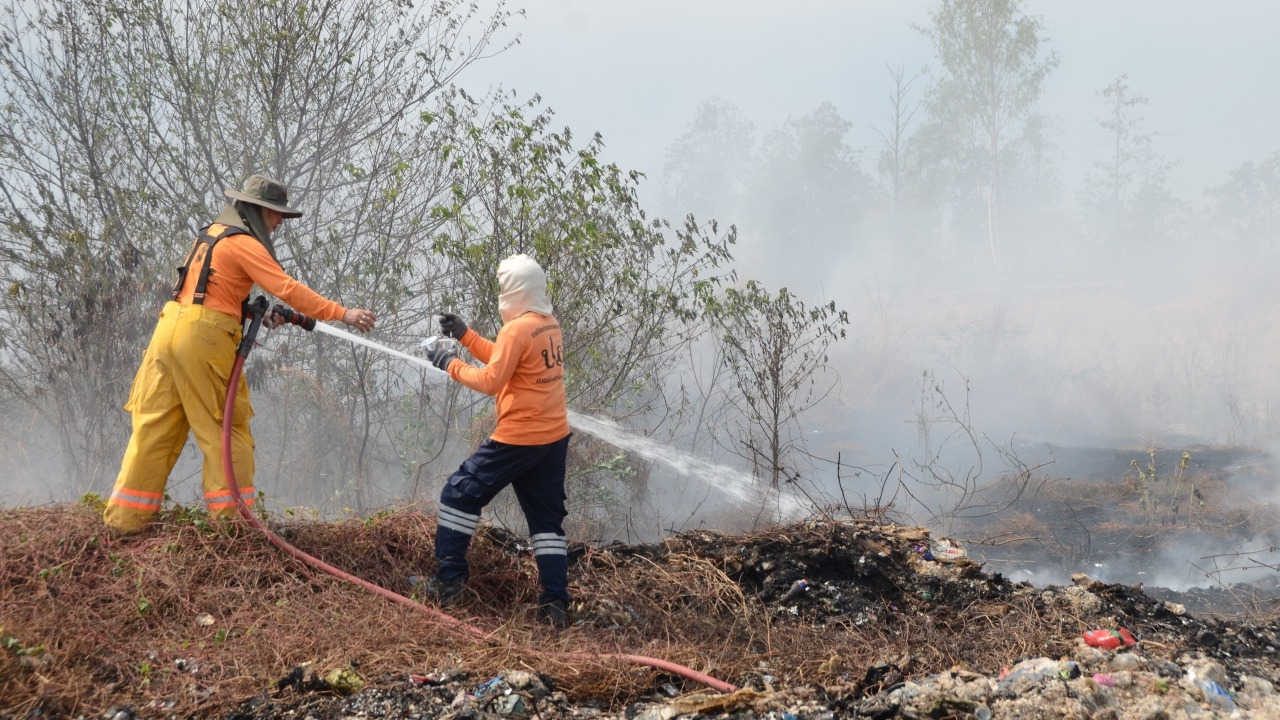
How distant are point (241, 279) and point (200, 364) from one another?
0.46 meters

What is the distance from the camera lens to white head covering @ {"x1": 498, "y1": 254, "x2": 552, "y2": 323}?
4102mm

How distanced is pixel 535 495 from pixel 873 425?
55.8 ft

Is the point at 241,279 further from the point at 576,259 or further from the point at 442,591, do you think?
the point at 576,259

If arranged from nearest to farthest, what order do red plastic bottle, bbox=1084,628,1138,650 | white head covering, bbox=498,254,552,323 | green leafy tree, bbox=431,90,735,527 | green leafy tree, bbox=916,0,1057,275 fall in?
red plastic bottle, bbox=1084,628,1138,650 < white head covering, bbox=498,254,552,323 < green leafy tree, bbox=431,90,735,527 < green leafy tree, bbox=916,0,1057,275

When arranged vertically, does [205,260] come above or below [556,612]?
above

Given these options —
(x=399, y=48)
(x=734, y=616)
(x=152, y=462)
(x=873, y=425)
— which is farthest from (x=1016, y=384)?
(x=152, y=462)

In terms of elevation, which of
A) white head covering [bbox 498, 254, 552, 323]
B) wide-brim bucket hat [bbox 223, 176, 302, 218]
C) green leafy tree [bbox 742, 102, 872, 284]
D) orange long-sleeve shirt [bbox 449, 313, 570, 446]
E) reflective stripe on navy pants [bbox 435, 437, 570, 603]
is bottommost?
reflective stripe on navy pants [bbox 435, 437, 570, 603]

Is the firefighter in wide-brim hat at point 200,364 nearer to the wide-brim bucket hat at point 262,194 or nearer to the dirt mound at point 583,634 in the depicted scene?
the wide-brim bucket hat at point 262,194

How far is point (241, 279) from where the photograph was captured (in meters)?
4.34

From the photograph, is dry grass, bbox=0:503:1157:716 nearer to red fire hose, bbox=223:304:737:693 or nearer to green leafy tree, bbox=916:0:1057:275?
red fire hose, bbox=223:304:737:693

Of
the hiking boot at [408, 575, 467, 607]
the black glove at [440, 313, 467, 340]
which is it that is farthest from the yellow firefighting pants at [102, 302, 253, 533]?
the black glove at [440, 313, 467, 340]

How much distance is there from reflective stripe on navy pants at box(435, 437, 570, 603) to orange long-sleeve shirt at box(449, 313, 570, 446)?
8 centimetres

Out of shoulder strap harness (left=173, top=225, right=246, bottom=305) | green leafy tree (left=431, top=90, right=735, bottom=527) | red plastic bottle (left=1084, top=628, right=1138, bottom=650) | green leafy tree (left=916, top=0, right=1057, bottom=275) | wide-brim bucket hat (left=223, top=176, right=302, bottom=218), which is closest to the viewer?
red plastic bottle (left=1084, top=628, right=1138, bottom=650)

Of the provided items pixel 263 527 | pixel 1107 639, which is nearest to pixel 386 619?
pixel 263 527
